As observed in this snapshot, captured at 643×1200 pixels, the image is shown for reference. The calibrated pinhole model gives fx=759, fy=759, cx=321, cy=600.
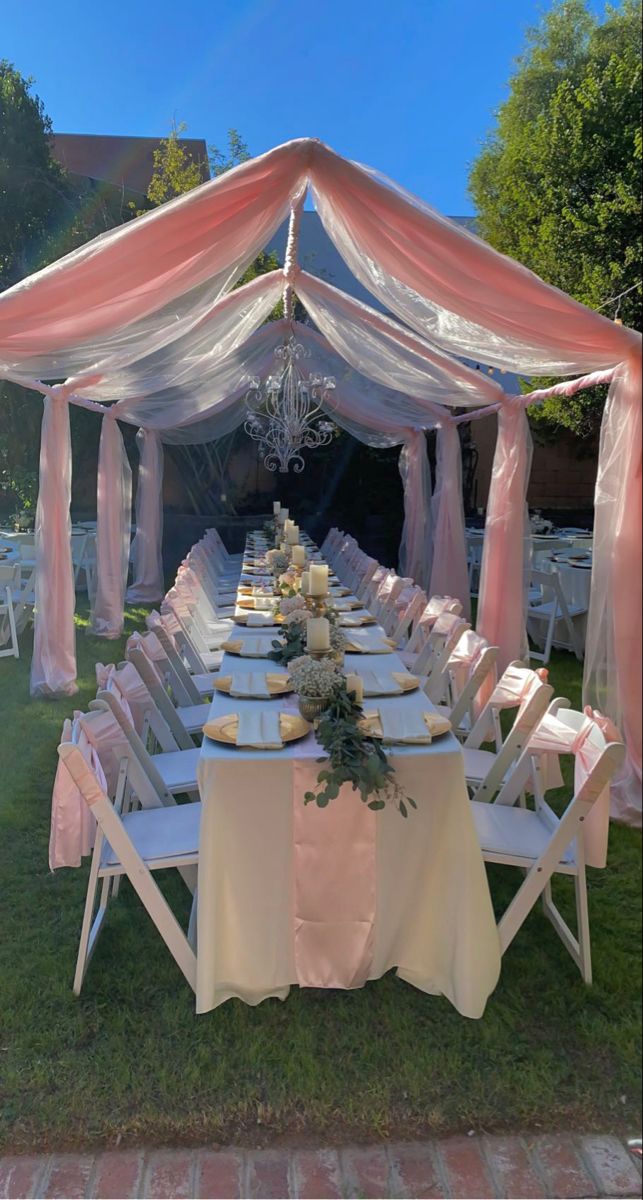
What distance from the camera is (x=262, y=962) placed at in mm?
2449

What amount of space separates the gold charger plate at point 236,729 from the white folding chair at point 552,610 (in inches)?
178

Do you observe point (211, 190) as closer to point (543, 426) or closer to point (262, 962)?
point (262, 962)

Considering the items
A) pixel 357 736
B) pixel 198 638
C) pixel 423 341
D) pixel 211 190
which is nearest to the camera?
pixel 357 736

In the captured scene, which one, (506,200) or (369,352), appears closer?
(369,352)

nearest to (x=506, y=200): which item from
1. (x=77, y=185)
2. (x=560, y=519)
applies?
(x=560, y=519)

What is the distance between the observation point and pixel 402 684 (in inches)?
132

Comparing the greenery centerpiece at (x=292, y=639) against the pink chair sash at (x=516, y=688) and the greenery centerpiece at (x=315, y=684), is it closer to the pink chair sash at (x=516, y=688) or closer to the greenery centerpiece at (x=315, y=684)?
the greenery centerpiece at (x=315, y=684)

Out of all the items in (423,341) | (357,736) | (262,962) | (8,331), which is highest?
(423,341)

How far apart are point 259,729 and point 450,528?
5.74 metres

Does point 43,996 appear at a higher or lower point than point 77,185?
lower

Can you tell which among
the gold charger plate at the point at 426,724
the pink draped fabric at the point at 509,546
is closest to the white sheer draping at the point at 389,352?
the pink draped fabric at the point at 509,546

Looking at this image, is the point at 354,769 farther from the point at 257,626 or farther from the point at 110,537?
the point at 110,537

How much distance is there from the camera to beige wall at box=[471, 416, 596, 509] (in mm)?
14094

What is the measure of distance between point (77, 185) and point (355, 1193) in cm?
1331
